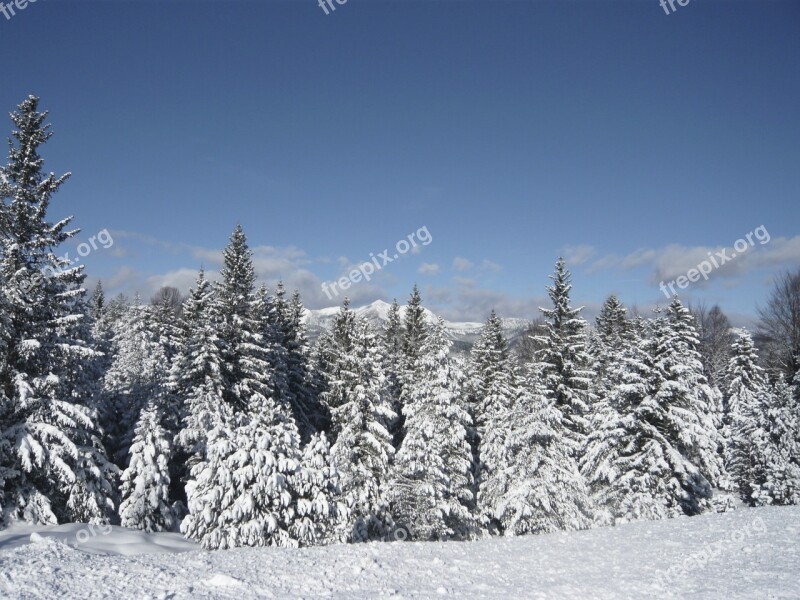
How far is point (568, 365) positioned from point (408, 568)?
20.2 meters

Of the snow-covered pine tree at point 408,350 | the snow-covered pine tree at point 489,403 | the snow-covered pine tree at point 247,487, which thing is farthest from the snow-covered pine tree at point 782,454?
the snow-covered pine tree at point 247,487

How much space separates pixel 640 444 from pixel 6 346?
2688 cm

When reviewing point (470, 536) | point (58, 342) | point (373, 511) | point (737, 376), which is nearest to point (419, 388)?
point (373, 511)

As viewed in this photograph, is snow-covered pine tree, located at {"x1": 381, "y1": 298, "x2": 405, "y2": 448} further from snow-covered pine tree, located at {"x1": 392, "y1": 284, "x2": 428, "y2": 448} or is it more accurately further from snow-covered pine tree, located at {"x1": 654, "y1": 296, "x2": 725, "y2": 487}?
snow-covered pine tree, located at {"x1": 654, "y1": 296, "x2": 725, "y2": 487}

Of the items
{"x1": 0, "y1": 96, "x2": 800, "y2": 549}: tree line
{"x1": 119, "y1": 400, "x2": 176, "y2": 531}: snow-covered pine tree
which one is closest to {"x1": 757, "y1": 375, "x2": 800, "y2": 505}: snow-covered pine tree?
{"x1": 0, "y1": 96, "x2": 800, "y2": 549}: tree line

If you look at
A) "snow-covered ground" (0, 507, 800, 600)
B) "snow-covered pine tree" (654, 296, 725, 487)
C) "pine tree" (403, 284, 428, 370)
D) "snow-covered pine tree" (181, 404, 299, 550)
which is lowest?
"snow-covered ground" (0, 507, 800, 600)

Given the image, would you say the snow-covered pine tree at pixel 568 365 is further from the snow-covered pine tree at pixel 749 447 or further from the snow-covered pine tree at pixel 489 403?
the snow-covered pine tree at pixel 749 447

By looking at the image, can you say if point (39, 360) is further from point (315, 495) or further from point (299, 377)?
point (299, 377)

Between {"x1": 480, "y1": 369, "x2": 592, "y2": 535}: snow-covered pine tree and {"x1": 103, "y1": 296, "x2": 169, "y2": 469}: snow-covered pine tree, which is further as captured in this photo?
{"x1": 103, "y1": 296, "x2": 169, "y2": 469}: snow-covered pine tree

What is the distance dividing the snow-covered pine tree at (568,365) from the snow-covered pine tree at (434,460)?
678 cm

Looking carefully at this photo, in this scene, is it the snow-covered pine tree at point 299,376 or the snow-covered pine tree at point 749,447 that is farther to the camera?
the snow-covered pine tree at point 299,376

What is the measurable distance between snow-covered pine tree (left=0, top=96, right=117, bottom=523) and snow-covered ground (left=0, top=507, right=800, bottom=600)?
2.70 m

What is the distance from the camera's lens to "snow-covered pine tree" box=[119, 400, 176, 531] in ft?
69.2

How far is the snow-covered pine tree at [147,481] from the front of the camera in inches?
830
